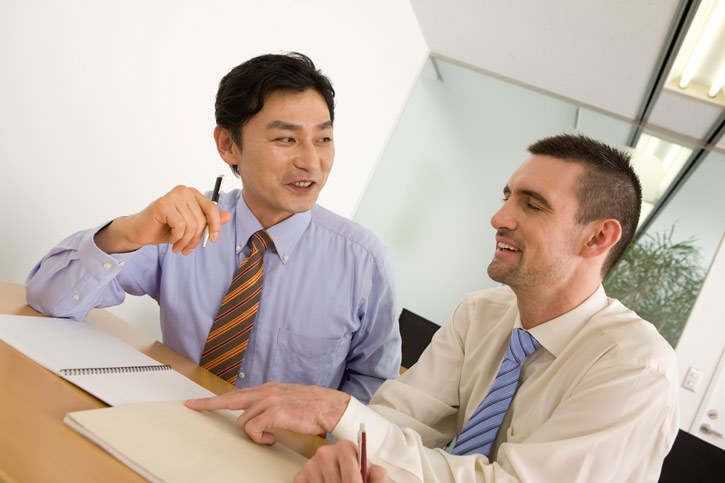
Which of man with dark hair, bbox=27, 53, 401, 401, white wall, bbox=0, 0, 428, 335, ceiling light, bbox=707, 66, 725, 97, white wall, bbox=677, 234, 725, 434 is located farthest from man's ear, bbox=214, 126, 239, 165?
white wall, bbox=677, 234, 725, 434

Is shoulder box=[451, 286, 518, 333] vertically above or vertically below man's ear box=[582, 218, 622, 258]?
below

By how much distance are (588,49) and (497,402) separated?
Result: 8.66ft

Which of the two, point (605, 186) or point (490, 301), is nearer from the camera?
point (605, 186)

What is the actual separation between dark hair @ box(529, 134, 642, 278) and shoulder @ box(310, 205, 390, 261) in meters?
0.53

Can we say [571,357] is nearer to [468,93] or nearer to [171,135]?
[171,135]

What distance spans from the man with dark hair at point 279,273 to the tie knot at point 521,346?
45 centimetres

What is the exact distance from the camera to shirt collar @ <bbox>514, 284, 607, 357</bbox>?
4.10ft

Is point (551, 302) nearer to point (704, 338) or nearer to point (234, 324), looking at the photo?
point (234, 324)

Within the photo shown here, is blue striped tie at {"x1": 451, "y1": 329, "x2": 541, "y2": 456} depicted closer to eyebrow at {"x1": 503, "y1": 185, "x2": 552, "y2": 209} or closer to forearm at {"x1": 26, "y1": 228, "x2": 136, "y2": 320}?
eyebrow at {"x1": 503, "y1": 185, "x2": 552, "y2": 209}

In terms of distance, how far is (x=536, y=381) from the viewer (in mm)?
1212

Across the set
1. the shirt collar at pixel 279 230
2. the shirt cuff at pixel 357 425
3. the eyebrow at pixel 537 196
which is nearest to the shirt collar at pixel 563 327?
the eyebrow at pixel 537 196

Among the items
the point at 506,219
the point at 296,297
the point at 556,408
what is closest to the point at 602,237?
the point at 506,219

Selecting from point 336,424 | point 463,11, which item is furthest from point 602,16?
point 336,424

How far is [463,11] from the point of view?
11.3ft
